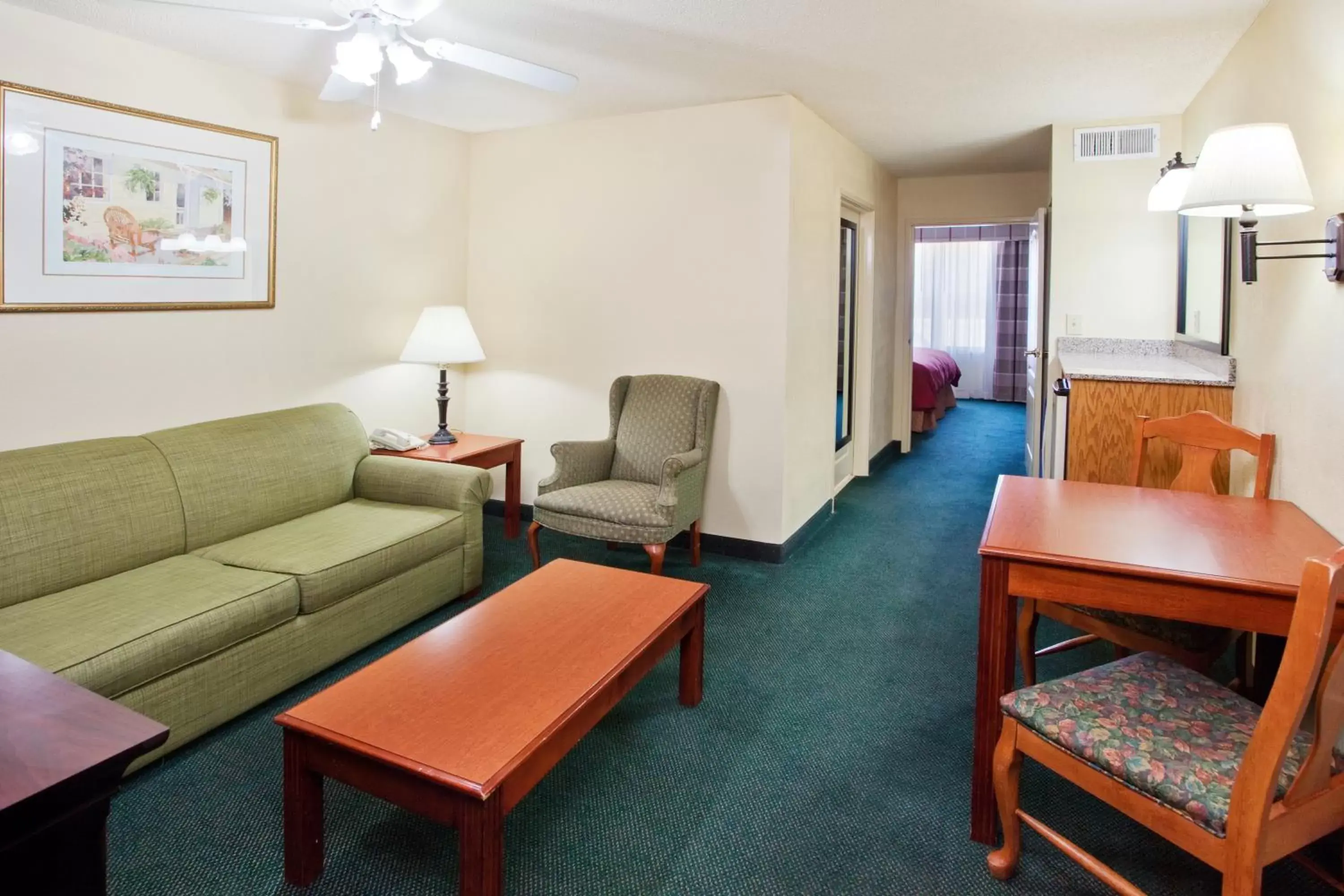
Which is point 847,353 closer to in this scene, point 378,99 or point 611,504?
point 611,504

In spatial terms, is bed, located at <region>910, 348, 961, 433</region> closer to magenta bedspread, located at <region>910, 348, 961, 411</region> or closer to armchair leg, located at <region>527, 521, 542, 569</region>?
magenta bedspread, located at <region>910, 348, 961, 411</region>

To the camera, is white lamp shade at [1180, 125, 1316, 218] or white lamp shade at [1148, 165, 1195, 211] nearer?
white lamp shade at [1180, 125, 1316, 218]

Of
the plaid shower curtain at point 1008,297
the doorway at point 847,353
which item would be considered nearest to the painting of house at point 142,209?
the doorway at point 847,353

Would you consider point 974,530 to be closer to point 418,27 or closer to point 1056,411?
point 1056,411

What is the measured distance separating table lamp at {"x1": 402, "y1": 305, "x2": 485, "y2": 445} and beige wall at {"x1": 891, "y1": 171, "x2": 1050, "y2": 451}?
370 cm

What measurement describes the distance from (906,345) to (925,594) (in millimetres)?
3391

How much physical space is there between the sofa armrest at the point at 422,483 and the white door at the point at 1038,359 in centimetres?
320

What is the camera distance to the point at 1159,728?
1.61 m

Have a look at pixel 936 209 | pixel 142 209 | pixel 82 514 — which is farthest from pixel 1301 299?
pixel 936 209

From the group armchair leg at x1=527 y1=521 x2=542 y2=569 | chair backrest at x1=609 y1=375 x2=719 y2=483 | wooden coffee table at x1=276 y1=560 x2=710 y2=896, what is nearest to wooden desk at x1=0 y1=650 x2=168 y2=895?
wooden coffee table at x1=276 y1=560 x2=710 y2=896

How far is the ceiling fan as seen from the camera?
2.21 metres

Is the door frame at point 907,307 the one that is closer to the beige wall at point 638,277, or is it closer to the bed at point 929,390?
the bed at point 929,390

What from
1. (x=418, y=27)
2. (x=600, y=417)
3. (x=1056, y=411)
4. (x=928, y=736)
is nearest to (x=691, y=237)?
(x=600, y=417)

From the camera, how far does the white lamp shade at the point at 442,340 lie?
402cm
